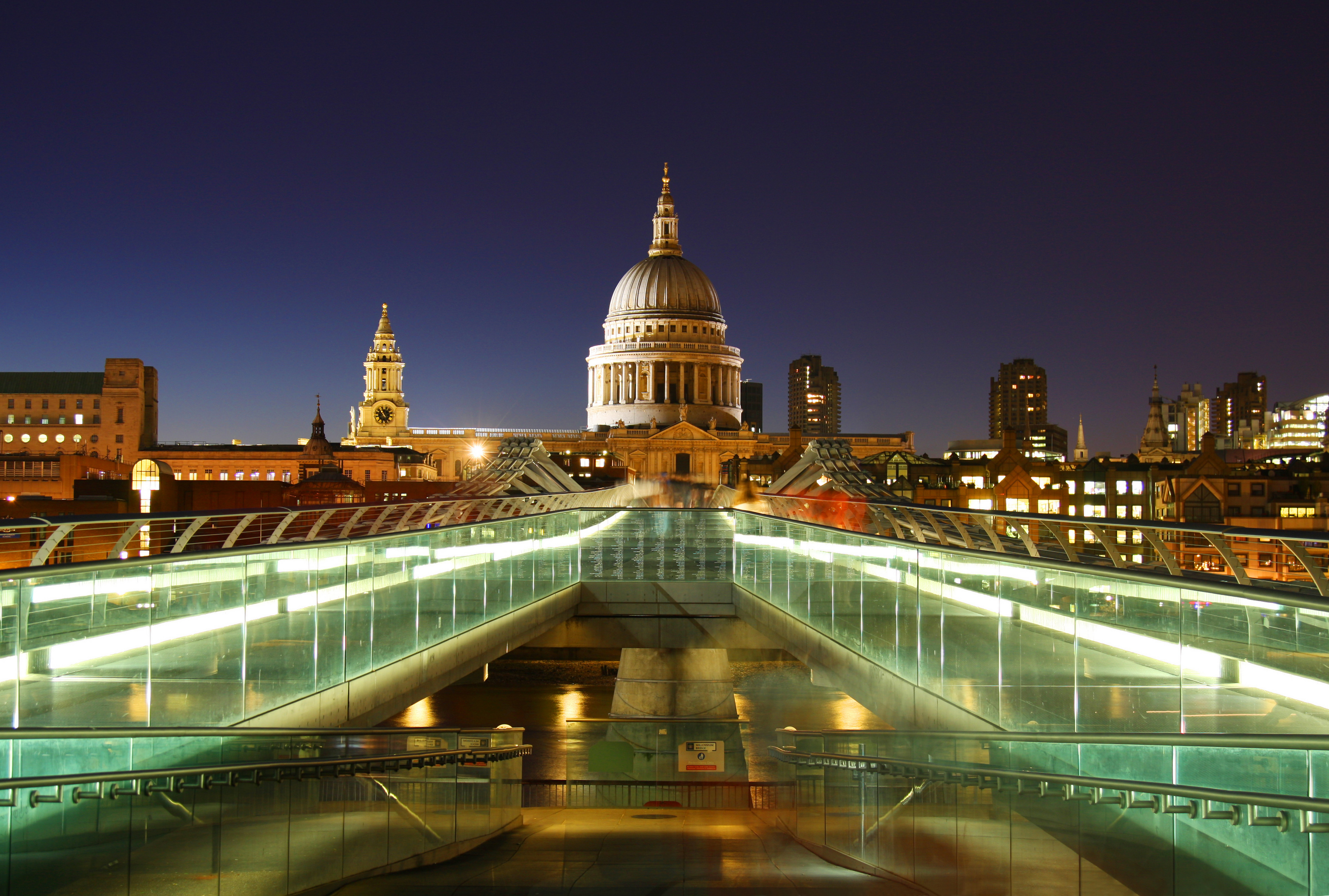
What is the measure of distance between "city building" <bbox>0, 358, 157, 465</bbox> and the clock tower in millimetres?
29843

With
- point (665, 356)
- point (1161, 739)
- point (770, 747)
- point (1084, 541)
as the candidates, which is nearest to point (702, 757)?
point (770, 747)

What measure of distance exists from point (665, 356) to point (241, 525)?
144545mm

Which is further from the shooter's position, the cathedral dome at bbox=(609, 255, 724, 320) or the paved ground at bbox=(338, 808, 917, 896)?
the cathedral dome at bbox=(609, 255, 724, 320)

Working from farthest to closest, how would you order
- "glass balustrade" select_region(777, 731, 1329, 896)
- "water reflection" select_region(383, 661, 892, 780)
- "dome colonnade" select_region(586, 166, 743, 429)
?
"dome colonnade" select_region(586, 166, 743, 429) < "water reflection" select_region(383, 661, 892, 780) < "glass balustrade" select_region(777, 731, 1329, 896)

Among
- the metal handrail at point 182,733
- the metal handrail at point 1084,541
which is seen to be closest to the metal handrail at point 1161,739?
the metal handrail at point 1084,541

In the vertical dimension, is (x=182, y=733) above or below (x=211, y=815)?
above

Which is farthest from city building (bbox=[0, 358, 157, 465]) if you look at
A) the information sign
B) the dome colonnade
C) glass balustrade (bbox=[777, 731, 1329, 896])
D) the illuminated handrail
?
glass balustrade (bbox=[777, 731, 1329, 896])

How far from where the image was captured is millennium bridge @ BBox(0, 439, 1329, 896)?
634 centimetres

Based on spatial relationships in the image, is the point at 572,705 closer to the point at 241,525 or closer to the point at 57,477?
the point at 241,525

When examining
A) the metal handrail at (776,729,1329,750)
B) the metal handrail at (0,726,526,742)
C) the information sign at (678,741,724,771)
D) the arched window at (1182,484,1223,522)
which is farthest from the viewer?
the arched window at (1182,484,1223,522)

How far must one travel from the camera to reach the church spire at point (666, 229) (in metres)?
170

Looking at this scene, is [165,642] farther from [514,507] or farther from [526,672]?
[526,672]

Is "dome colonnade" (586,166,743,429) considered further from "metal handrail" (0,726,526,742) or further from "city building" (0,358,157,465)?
"metal handrail" (0,726,526,742)

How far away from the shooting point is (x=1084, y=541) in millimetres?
12516
